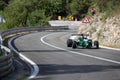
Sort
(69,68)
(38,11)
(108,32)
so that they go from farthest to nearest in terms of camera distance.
→ (38,11) < (108,32) < (69,68)

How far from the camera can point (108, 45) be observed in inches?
1309

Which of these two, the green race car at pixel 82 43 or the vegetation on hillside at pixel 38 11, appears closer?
the green race car at pixel 82 43

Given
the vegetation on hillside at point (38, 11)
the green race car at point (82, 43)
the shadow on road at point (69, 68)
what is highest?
the shadow on road at point (69, 68)

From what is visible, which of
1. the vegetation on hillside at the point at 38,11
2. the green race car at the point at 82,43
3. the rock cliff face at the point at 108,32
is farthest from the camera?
the vegetation on hillside at the point at 38,11

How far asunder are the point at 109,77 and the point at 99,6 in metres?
26.4

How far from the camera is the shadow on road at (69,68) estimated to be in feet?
57.3

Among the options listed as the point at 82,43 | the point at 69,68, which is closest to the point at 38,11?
the point at 82,43

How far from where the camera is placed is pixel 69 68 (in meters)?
18.5

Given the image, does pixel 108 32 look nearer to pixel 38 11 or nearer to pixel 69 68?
pixel 69 68

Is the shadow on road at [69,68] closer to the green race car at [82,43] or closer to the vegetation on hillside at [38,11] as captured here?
the green race car at [82,43]

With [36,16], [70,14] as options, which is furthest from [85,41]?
[70,14]

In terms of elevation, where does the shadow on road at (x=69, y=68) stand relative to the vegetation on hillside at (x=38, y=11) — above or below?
above

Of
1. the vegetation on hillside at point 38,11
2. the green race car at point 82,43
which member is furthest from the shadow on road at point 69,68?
the vegetation on hillside at point 38,11

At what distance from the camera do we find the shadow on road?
57.3 feet
